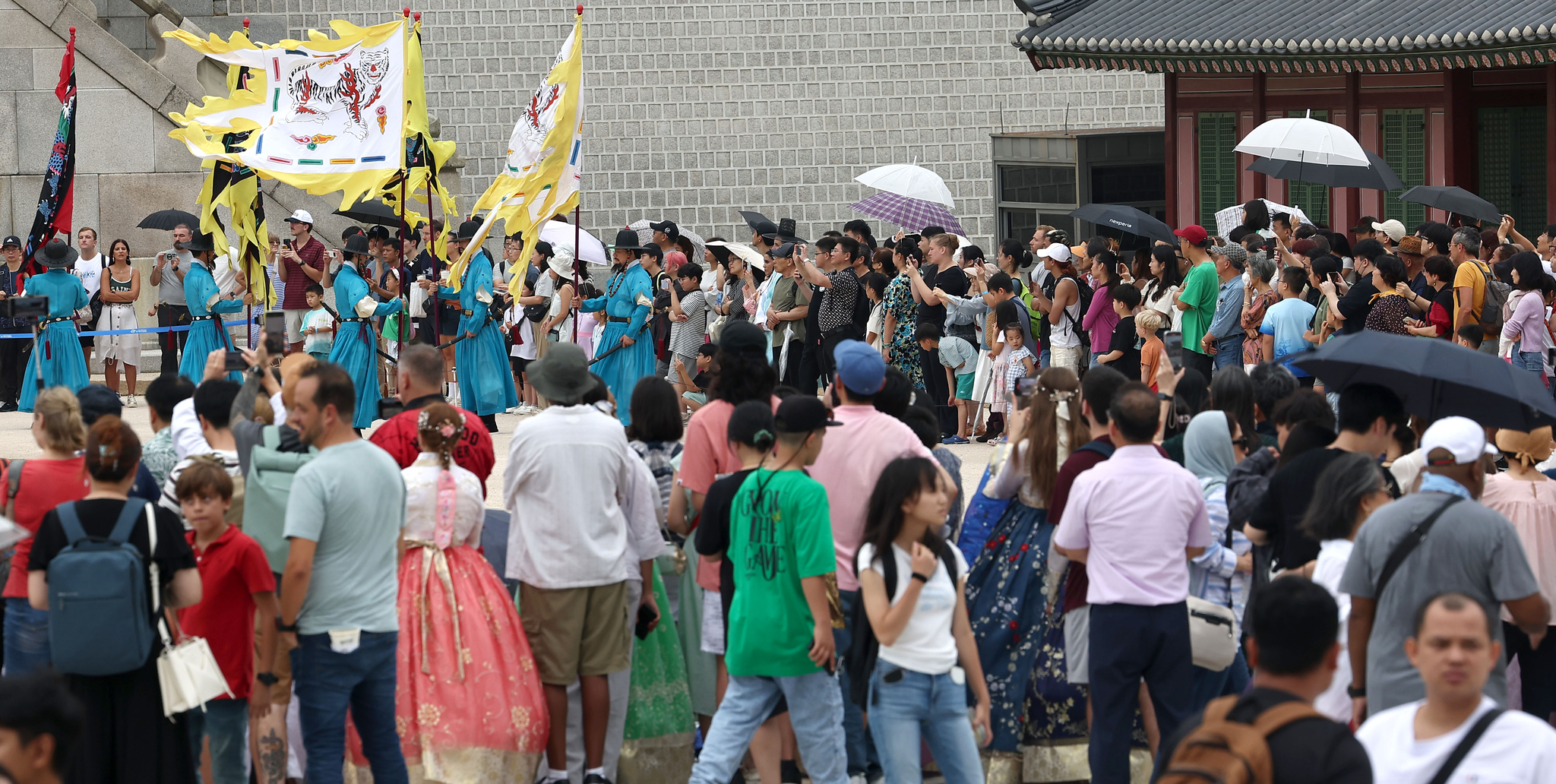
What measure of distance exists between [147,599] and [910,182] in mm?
10312

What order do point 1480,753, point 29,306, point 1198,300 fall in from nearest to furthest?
point 1480,753
point 29,306
point 1198,300

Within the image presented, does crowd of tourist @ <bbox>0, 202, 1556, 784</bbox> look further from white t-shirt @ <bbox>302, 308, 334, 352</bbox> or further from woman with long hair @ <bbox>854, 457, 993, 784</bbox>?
white t-shirt @ <bbox>302, 308, 334, 352</bbox>

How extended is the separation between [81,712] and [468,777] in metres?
2.06

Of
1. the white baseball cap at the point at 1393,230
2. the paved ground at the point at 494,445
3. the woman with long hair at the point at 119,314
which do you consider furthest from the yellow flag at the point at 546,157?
the white baseball cap at the point at 1393,230

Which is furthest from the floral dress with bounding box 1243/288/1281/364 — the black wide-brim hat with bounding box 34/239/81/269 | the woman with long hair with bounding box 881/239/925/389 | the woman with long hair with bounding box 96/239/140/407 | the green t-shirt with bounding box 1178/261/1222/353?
the woman with long hair with bounding box 96/239/140/407

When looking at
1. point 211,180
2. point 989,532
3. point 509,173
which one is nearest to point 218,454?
point 989,532

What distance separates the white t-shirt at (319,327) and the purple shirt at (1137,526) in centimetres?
920

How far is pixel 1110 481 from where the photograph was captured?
489 centimetres

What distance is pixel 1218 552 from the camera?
541cm

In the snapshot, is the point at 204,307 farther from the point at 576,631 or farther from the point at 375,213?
the point at 576,631

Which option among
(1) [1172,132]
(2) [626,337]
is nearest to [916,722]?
(2) [626,337]

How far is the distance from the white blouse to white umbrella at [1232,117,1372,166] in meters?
9.15

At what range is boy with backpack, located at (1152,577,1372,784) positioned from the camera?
117 inches

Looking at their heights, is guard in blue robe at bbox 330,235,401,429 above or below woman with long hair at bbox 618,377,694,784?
above
